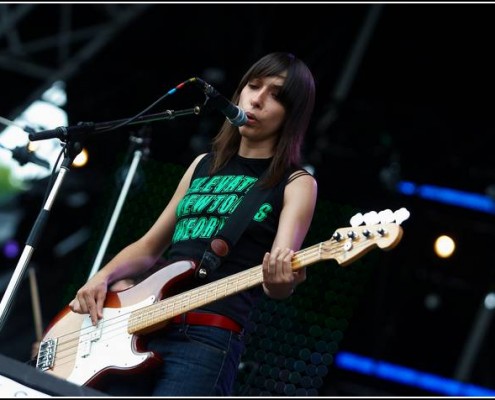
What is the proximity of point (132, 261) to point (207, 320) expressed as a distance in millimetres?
536

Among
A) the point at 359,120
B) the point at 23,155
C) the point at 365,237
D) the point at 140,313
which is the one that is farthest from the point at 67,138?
the point at 359,120

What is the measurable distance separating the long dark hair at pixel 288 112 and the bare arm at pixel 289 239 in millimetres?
111

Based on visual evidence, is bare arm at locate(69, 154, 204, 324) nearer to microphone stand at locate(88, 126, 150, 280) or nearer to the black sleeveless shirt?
the black sleeveless shirt

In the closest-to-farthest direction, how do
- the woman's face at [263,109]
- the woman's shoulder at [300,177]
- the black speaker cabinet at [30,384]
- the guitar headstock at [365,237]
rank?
the black speaker cabinet at [30,384] → the guitar headstock at [365,237] → the woman's shoulder at [300,177] → the woman's face at [263,109]

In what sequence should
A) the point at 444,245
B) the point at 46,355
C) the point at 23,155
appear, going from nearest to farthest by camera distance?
the point at 46,355
the point at 23,155
the point at 444,245

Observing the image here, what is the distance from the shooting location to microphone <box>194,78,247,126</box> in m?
2.64

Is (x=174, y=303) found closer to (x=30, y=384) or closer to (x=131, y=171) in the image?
(x=30, y=384)

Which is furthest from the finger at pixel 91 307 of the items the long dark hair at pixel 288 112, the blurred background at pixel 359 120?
the blurred background at pixel 359 120

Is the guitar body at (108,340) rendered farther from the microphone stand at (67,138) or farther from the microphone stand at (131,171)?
the microphone stand at (131,171)

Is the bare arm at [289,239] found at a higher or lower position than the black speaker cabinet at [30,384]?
higher

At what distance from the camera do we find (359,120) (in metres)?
6.91

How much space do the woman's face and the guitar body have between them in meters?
0.53

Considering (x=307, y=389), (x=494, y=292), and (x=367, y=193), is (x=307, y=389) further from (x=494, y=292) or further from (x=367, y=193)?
(x=494, y=292)

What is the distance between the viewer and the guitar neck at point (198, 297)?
8.46 ft
